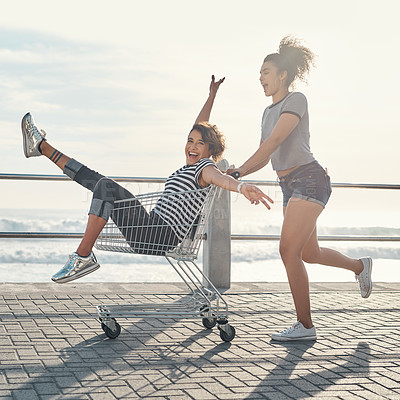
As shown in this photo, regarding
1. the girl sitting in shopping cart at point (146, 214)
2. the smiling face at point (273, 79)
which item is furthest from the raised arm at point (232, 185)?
the smiling face at point (273, 79)

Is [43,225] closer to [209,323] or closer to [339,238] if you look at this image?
[339,238]

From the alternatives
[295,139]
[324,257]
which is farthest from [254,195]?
[324,257]

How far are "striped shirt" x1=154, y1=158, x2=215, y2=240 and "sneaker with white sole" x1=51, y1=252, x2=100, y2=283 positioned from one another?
2.02 ft

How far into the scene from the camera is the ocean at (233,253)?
777 inches

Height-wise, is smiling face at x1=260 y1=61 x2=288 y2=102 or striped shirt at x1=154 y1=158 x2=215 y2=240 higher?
smiling face at x1=260 y1=61 x2=288 y2=102

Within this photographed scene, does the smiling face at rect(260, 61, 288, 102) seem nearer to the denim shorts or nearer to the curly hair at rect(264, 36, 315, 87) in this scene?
the curly hair at rect(264, 36, 315, 87)

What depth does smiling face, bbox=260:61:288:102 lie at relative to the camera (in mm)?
5457

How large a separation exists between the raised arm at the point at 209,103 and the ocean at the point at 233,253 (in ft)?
6.78

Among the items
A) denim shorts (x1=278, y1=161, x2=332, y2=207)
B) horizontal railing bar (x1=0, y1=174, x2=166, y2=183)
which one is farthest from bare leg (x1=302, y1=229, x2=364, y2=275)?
horizontal railing bar (x1=0, y1=174, x2=166, y2=183)

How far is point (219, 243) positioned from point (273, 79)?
2951 mm

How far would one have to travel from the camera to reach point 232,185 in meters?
4.77

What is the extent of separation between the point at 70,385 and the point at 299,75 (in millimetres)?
2973

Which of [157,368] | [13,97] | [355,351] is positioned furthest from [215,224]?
[13,97]

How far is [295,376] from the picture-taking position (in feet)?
13.6
